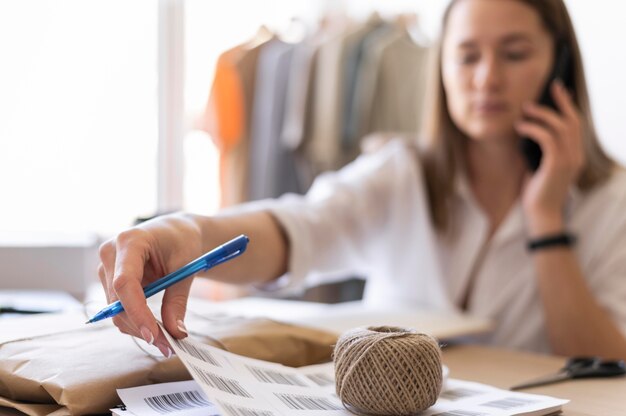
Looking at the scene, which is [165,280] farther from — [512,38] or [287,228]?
[512,38]

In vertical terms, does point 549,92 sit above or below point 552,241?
above

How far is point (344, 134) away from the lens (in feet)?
8.00

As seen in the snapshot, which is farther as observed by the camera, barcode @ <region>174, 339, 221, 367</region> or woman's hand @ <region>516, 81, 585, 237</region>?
woman's hand @ <region>516, 81, 585, 237</region>

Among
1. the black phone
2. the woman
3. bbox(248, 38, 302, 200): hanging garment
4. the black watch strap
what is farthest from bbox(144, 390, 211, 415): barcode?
bbox(248, 38, 302, 200): hanging garment

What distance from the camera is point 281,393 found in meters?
0.58

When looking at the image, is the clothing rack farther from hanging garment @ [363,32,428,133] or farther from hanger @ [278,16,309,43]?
hanger @ [278,16,309,43]

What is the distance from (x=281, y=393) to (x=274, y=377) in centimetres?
4

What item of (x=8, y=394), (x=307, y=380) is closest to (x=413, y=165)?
(x=307, y=380)

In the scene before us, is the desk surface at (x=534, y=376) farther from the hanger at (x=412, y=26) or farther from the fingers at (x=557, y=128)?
the hanger at (x=412, y=26)

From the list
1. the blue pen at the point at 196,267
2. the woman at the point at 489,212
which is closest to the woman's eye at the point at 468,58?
the woman at the point at 489,212

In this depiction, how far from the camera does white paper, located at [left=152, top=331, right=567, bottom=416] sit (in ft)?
1.73

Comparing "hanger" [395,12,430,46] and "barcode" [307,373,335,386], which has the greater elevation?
"hanger" [395,12,430,46]

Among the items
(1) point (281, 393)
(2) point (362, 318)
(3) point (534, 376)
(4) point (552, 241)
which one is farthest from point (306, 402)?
(4) point (552, 241)

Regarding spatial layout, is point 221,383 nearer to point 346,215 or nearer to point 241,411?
point 241,411
